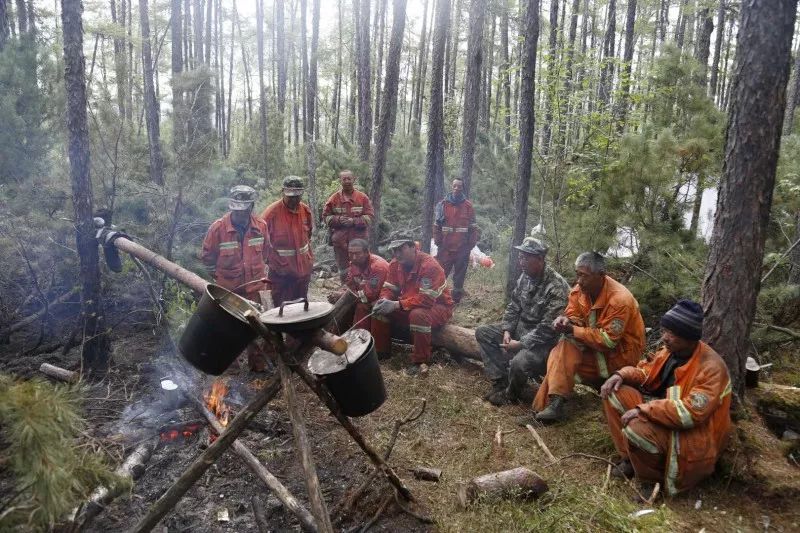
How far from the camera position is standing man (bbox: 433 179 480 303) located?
8469 millimetres

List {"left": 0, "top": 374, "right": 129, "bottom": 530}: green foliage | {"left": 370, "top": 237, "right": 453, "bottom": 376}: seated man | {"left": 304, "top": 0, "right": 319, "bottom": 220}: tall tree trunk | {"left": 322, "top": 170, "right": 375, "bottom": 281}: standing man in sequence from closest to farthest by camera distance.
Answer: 1. {"left": 0, "top": 374, "right": 129, "bottom": 530}: green foliage
2. {"left": 370, "top": 237, "right": 453, "bottom": 376}: seated man
3. {"left": 322, "top": 170, "right": 375, "bottom": 281}: standing man
4. {"left": 304, "top": 0, "right": 319, "bottom": 220}: tall tree trunk

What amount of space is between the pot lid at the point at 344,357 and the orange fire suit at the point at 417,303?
2.80 metres

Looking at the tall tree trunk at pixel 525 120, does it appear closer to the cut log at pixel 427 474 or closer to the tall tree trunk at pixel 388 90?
the tall tree trunk at pixel 388 90

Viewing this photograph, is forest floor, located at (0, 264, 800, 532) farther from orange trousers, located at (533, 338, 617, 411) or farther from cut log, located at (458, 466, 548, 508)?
orange trousers, located at (533, 338, 617, 411)

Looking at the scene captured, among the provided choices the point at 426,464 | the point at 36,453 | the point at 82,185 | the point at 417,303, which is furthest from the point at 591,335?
the point at 82,185

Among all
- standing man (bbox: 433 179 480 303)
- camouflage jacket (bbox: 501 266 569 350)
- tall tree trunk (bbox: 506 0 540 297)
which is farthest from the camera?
standing man (bbox: 433 179 480 303)

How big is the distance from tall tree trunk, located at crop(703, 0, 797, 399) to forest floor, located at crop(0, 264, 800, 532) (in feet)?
2.56

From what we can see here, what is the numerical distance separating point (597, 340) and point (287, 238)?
3935 mm

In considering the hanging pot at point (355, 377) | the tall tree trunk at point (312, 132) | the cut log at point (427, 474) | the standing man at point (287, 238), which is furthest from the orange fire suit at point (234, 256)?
the tall tree trunk at point (312, 132)

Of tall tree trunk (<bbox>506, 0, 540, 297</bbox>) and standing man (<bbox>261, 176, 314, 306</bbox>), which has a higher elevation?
tall tree trunk (<bbox>506, 0, 540, 297</bbox>)

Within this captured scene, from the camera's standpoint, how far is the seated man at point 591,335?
175 inches

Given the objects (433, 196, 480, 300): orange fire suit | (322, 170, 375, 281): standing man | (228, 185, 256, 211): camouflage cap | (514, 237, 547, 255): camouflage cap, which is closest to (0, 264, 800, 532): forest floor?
(514, 237, 547, 255): camouflage cap

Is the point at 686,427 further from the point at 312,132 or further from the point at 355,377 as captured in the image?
the point at 312,132

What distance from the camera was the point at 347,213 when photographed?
7824 millimetres
